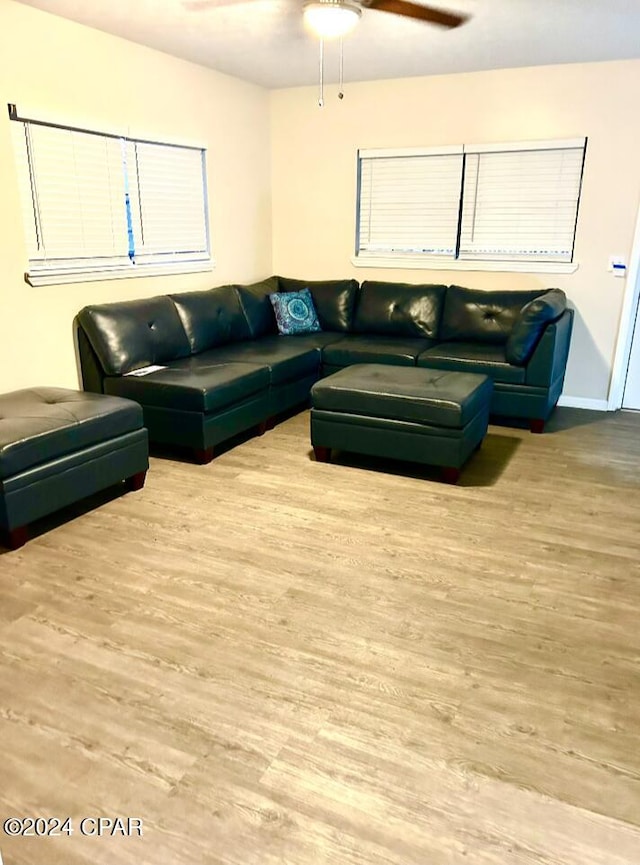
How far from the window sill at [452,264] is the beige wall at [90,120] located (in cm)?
122

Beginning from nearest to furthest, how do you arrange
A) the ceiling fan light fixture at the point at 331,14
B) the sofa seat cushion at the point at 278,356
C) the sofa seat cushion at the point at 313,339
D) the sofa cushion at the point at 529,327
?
1. the ceiling fan light fixture at the point at 331,14
2. the sofa cushion at the point at 529,327
3. the sofa seat cushion at the point at 278,356
4. the sofa seat cushion at the point at 313,339

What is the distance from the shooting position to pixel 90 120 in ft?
12.8

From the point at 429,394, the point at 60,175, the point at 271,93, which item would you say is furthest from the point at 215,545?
the point at 271,93

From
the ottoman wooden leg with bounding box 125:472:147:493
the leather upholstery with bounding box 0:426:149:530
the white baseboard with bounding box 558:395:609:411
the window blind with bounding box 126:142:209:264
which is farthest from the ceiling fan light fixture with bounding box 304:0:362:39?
the white baseboard with bounding box 558:395:609:411

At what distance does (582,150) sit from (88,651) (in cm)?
465

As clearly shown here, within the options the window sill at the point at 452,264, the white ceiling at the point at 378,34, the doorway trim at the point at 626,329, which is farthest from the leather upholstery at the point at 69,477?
the doorway trim at the point at 626,329

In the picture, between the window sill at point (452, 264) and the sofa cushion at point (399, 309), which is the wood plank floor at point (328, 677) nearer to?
the sofa cushion at point (399, 309)

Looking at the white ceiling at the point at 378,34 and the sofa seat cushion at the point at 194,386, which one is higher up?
the white ceiling at the point at 378,34

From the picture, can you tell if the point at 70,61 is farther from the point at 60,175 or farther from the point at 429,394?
the point at 429,394

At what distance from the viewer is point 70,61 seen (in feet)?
12.2

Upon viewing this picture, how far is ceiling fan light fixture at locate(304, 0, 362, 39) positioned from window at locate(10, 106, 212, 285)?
1644mm

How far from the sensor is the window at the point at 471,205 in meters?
4.81

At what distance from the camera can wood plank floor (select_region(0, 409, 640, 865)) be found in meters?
1.54


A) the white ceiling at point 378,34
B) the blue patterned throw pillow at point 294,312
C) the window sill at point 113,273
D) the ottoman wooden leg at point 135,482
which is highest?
the white ceiling at point 378,34
